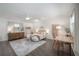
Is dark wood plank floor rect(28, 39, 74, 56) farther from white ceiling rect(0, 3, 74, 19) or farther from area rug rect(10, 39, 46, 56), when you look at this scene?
white ceiling rect(0, 3, 74, 19)

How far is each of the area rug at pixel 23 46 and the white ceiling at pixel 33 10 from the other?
0.51 meters

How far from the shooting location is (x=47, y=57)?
6.92 ft

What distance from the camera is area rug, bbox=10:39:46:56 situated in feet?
6.80

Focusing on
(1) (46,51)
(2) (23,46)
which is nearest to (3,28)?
(2) (23,46)

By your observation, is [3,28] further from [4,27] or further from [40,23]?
[40,23]

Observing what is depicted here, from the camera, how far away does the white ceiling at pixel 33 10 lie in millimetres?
2045

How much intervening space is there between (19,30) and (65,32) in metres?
0.93

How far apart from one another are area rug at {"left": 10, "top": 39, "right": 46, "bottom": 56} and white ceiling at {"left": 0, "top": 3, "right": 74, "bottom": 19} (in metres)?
0.51

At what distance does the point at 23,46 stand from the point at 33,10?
A: 29.6 inches

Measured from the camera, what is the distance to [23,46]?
82.4 inches

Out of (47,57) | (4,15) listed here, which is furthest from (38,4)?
(47,57)

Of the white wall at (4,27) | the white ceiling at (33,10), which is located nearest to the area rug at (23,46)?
the white wall at (4,27)

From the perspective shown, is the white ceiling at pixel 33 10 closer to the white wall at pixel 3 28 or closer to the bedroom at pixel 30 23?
the bedroom at pixel 30 23

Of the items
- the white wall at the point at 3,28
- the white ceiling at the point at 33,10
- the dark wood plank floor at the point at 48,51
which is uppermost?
the white ceiling at the point at 33,10
